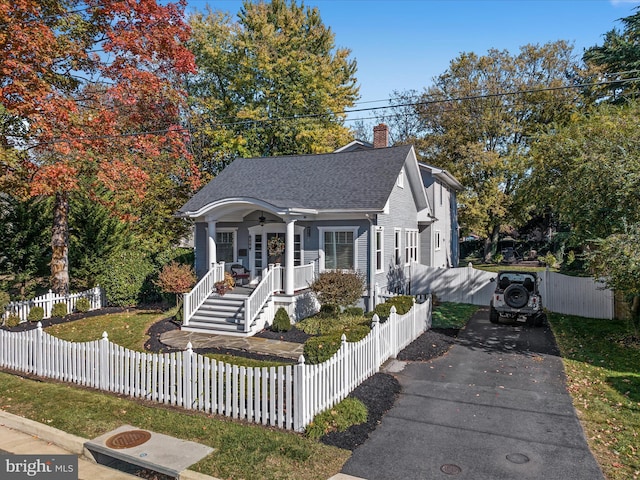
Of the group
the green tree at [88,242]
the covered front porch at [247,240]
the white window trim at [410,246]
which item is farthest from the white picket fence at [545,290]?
the green tree at [88,242]

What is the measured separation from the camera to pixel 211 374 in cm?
865

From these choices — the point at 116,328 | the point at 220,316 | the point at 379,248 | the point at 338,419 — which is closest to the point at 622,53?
the point at 379,248

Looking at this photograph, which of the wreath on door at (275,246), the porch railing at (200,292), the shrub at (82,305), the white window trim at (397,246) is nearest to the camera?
the porch railing at (200,292)

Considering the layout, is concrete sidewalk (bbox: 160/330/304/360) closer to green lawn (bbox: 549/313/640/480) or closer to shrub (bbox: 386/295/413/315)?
shrub (bbox: 386/295/413/315)

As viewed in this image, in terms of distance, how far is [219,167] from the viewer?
31.3 meters

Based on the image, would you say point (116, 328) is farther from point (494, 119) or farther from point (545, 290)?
point (494, 119)

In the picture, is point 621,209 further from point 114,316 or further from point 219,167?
point 219,167

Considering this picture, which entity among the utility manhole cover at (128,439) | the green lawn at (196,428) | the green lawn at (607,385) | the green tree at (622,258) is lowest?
the green lawn at (607,385)

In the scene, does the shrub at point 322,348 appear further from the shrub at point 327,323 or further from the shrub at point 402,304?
the shrub at point 327,323

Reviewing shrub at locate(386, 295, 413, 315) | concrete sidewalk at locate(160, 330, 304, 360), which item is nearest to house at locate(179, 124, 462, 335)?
concrete sidewalk at locate(160, 330, 304, 360)

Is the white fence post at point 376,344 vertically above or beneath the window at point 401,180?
beneath

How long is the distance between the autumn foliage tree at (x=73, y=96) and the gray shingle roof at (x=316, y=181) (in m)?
3.74

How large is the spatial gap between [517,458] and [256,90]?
27.9 metres

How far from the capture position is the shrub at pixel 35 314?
16.4 meters
